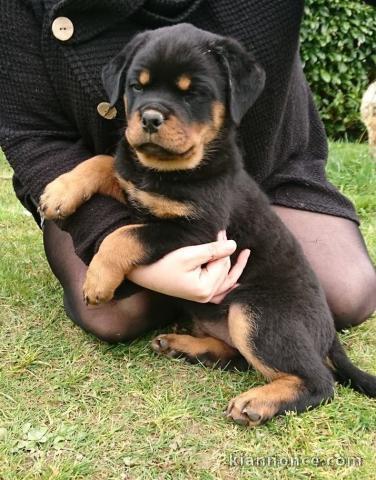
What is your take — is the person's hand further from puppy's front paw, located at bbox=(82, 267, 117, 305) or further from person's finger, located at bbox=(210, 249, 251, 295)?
puppy's front paw, located at bbox=(82, 267, 117, 305)

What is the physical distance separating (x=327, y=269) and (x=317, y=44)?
14.7 feet

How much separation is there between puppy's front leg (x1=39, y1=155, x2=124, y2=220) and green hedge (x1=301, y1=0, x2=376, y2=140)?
4.85m

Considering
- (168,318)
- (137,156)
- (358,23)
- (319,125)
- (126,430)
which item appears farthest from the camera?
(358,23)

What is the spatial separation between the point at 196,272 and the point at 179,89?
2.23 ft

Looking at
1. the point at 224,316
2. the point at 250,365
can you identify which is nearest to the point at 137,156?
the point at 224,316

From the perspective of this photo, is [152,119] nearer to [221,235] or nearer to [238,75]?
[238,75]

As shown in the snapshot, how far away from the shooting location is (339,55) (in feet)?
22.6

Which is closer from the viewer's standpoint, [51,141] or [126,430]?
[126,430]

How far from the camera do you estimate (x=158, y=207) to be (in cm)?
234

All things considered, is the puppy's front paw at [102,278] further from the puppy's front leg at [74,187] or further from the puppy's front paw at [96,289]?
the puppy's front leg at [74,187]

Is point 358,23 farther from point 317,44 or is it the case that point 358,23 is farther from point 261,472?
point 261,472

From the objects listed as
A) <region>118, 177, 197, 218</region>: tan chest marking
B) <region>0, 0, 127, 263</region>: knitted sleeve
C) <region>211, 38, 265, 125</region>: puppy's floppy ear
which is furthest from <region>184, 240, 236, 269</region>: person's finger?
<region>211, 38, 265, 125</region>: puppy's floppy ear

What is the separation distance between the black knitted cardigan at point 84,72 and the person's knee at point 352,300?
79 centimetres

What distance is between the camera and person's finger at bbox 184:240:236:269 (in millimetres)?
2367
